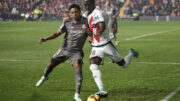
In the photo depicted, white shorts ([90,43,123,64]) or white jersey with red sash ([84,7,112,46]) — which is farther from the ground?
white jersey with red sash ([84,7,112,46])

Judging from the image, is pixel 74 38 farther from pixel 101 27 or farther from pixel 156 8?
pixel 156 8

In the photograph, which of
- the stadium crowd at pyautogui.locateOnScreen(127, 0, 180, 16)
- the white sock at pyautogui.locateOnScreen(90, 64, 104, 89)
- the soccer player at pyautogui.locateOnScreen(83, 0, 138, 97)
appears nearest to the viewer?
the white sock at pyautogui.locateOnScreen(90, 64, 104, 89)

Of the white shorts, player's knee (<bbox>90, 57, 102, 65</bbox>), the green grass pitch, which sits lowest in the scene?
the green grass pitch

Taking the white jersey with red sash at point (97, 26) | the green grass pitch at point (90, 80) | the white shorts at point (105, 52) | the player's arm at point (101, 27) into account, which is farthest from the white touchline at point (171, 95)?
the player's arm at point (101, 27)

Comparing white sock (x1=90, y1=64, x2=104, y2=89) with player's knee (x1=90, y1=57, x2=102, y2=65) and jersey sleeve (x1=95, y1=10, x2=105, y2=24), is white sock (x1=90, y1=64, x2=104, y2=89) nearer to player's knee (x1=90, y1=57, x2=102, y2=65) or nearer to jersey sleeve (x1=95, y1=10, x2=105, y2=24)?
player's knee (x1=90, y1=57, x2=102, y2=65)

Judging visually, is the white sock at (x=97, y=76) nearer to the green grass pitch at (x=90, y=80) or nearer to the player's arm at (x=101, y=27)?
the green grass pitch at (x=90, y=80)

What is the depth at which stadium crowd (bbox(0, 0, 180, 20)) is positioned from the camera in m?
59.0

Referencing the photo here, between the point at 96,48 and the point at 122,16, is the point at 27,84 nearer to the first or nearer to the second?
the point at 96,48

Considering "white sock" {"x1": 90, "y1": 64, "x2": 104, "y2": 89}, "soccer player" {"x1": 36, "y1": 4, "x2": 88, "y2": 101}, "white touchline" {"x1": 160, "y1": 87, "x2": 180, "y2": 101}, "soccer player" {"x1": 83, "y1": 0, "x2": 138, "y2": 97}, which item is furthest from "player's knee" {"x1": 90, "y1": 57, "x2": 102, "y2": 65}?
"white touchline" {"x1": 160, "y1": 87, "x2": 180, "y2": 101}

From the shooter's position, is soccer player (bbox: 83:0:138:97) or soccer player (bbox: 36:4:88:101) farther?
soccer player (bbox: 36:4:88:101)

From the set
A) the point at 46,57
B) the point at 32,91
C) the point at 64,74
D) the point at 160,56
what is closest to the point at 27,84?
the point at 32,91

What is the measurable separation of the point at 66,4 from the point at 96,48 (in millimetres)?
57437

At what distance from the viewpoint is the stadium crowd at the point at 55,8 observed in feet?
193

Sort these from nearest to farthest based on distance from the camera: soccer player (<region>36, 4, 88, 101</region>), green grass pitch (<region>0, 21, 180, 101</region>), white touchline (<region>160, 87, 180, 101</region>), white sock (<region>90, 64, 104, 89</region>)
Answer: white sock (<region>90, 64, 104, 89</region>) → white touchline (<region>160, 87, 180, 101</region>) → soccer player (<region>36, 4, 88, 101</region>) → green grass pitch (<region>0, 21, 180, 101</region>)
